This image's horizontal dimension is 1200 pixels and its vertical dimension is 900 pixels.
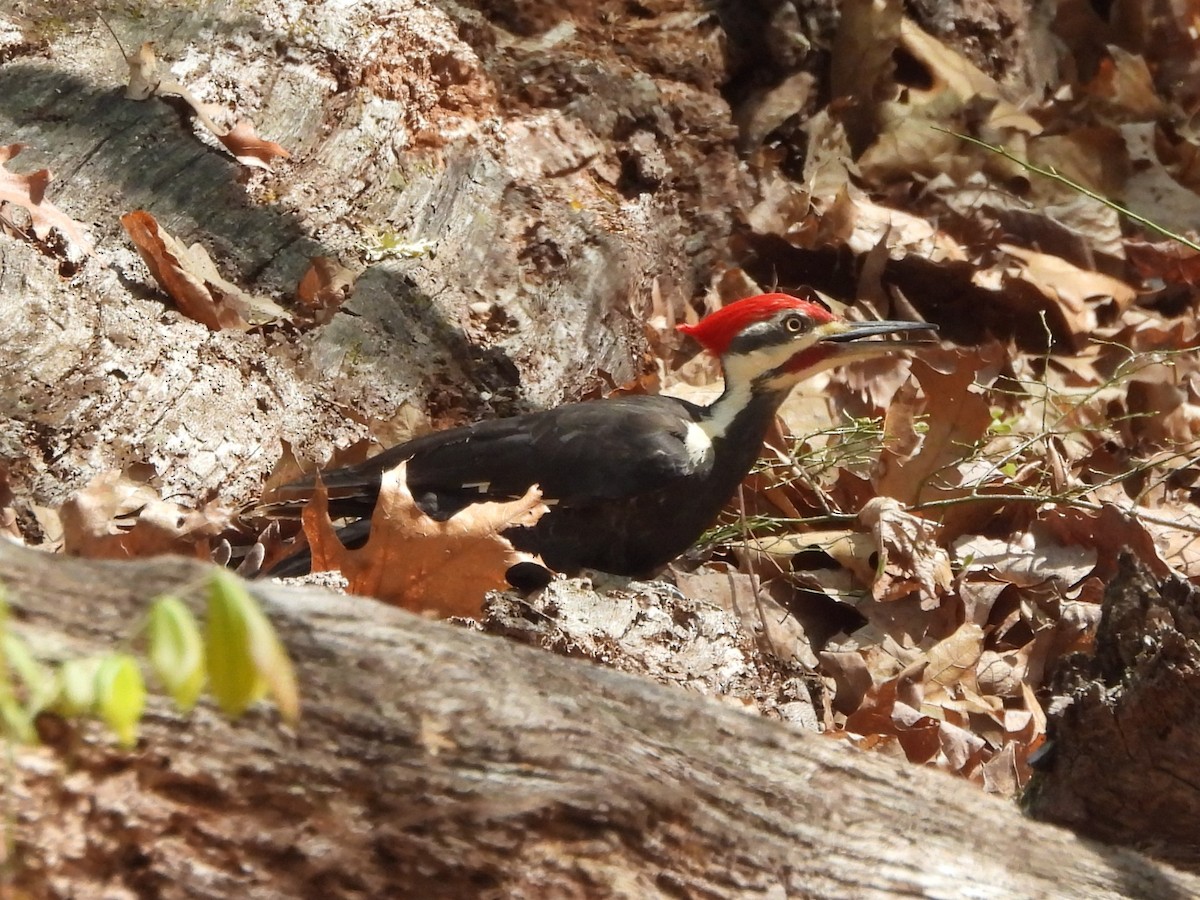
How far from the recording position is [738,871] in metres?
1.79

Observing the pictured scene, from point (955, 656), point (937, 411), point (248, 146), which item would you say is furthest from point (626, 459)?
point (248, 146)

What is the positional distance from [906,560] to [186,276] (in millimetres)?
2134

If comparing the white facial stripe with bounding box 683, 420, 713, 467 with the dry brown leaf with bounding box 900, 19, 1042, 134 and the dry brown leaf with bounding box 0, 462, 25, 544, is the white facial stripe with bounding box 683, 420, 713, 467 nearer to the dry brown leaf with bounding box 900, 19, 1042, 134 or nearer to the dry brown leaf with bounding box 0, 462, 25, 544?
the dry brown leaf with bounding box 0, 462, 25, 544

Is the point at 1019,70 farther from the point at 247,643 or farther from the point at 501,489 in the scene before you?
the point at 247,643

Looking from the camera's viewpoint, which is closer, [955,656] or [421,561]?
[421,561]

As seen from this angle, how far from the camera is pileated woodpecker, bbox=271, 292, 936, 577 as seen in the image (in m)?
3.80

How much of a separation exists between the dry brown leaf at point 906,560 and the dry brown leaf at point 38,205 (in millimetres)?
2307

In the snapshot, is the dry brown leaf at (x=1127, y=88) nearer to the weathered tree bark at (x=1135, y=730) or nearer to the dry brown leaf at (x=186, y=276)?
the dry brown leaf at (x=186, y=276)

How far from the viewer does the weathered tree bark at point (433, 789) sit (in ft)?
4.95

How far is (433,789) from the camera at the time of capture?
5.28 ft

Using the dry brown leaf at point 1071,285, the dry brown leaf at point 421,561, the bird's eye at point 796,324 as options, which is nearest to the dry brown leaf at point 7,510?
the dry brown leaf at point 421,561

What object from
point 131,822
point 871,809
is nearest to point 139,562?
point 131,822

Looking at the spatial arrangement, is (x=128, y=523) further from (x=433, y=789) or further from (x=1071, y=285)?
(x=1071, y=285)

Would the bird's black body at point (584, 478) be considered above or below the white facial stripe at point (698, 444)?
below
